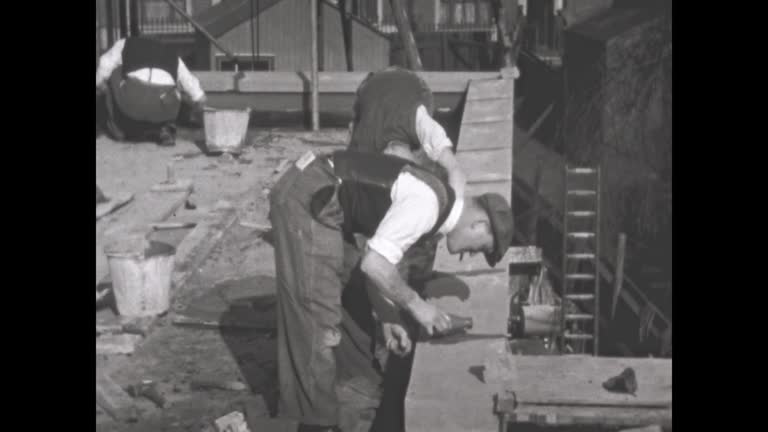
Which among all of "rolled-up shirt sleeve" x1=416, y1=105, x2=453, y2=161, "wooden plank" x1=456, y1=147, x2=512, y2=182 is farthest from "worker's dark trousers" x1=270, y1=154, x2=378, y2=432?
"wooden plank" x1=456, y1=147, x2=512, y2=182

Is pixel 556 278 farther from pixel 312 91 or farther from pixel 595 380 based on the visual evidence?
pixel 595 380

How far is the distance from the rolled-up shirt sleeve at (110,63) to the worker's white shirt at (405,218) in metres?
7.38

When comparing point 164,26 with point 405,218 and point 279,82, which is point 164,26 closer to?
point 279,82

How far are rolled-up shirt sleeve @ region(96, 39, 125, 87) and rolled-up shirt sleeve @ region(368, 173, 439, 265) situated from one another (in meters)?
7.40

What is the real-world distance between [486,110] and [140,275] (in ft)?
20.6

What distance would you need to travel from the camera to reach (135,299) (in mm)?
6562

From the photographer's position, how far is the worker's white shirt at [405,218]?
15.2 feet

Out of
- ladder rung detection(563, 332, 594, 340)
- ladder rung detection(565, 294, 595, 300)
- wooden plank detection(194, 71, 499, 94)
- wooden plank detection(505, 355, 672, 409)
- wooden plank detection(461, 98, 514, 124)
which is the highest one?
wooden plank detection(194, 71, 499, 94)

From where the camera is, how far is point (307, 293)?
5.05 m

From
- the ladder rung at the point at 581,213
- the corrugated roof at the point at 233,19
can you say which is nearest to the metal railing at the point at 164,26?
the corrugated roof at the point at 233,19

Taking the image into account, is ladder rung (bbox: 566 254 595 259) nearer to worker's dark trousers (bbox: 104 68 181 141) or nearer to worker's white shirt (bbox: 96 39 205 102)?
worker's dark trousers (bbox: 104 68 181 141)

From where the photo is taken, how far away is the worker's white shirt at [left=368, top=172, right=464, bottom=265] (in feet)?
15.2

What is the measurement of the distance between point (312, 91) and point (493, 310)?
7035 millimetres
